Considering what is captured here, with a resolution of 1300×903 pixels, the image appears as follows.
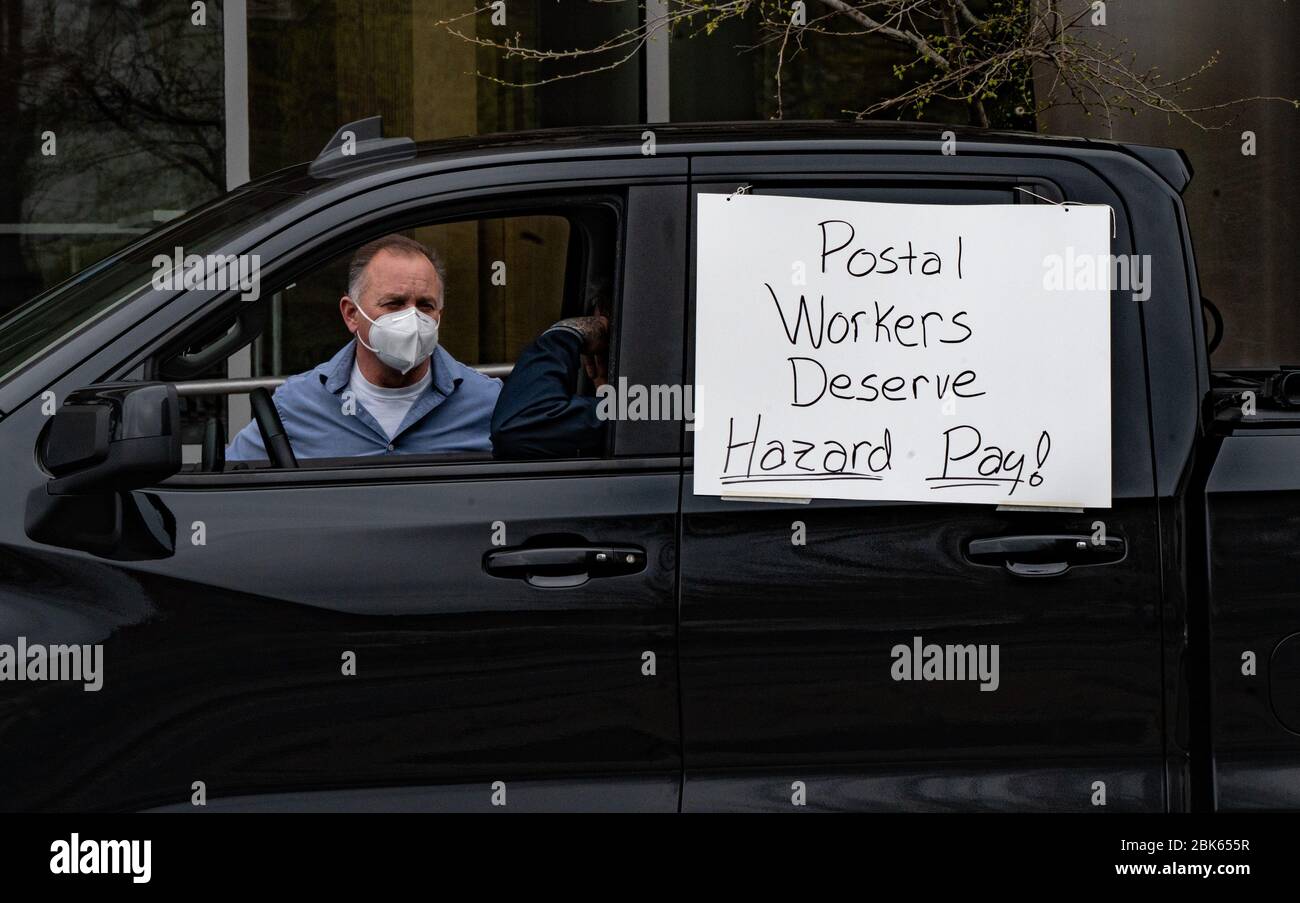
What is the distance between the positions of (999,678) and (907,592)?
0.70ft

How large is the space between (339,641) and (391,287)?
921 millimetres

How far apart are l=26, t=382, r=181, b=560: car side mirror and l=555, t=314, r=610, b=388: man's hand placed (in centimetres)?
85

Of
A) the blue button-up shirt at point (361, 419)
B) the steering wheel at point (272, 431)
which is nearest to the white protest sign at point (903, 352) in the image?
the blue button-up shirt at point (361, 419)

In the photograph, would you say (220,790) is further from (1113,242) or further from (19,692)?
(1113,242)

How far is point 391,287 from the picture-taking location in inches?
122

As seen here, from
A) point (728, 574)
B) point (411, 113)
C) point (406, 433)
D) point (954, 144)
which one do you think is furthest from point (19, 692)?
point (411, 113)

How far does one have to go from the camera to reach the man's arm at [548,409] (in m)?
2.67

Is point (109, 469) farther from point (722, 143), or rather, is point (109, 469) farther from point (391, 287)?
point (722, 143)

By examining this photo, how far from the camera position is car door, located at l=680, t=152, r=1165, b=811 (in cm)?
250
